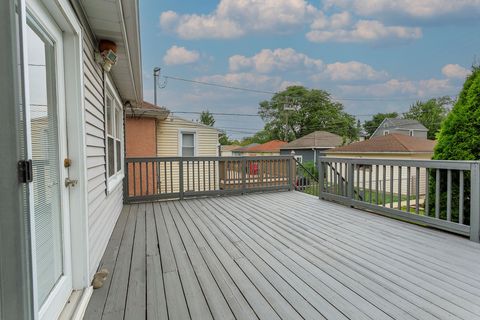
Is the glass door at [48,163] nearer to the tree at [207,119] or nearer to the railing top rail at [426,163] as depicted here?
the railing top rail at [426,163]

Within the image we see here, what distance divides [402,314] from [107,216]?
307cm

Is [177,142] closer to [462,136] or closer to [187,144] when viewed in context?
[187,144]

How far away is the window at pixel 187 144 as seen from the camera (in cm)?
965

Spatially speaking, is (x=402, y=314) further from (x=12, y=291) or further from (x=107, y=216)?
(x=107, y=216)

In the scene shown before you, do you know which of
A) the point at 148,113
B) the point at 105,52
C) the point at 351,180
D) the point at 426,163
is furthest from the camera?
the point at 148,113

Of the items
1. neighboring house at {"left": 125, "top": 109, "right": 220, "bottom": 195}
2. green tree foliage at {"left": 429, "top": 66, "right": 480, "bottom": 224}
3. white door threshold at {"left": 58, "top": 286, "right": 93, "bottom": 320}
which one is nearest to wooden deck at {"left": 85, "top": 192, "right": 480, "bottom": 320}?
white door threshold at {"left": 58, "top": 286, "right": 93, "bottom": 320}

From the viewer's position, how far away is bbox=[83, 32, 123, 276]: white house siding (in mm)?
2269

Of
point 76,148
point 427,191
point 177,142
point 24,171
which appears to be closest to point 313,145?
point 177,142

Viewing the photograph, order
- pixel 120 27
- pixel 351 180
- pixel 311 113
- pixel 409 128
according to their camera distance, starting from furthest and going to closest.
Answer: pixel 311 113
pixel 409 128
pixel 351 180
pixel 120 27

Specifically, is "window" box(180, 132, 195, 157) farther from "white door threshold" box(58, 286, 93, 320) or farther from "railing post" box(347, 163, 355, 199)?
"white door threshold" box(58, 286, 93, 320)

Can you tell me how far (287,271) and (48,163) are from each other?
1994 millimetres

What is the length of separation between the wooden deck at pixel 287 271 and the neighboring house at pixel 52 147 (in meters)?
0.44

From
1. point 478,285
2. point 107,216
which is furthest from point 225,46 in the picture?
point 478,285

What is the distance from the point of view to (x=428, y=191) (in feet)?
12.1
